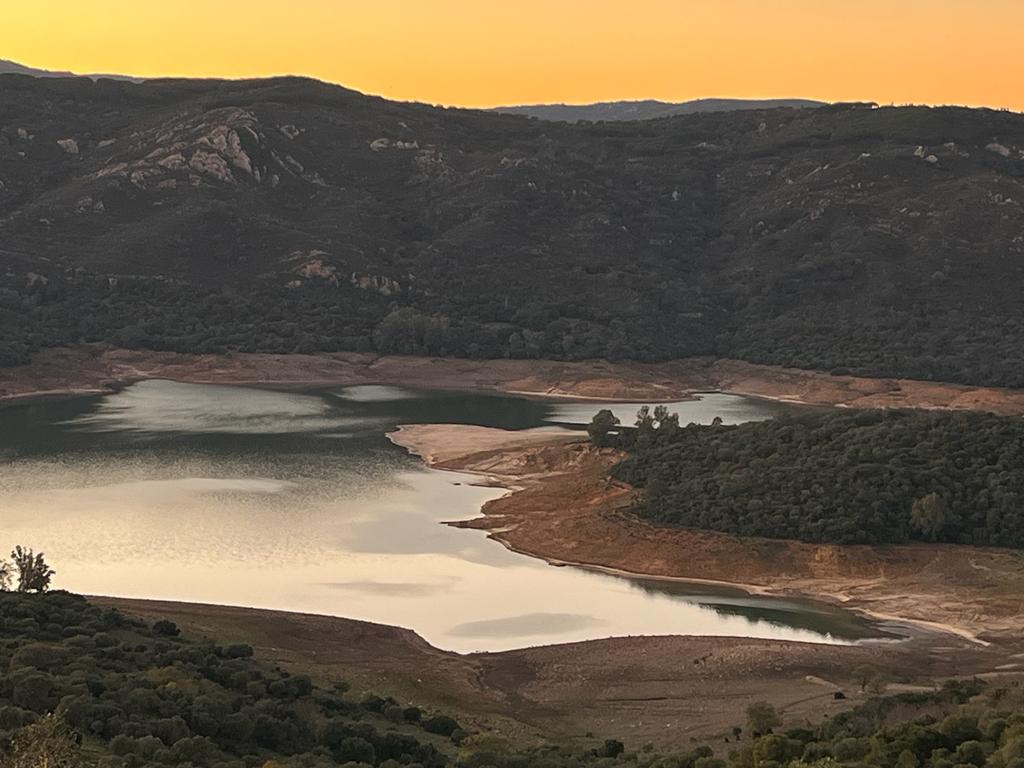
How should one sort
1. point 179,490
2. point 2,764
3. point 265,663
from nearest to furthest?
1. point 2,764
2. point 265,663
3. point 179,490

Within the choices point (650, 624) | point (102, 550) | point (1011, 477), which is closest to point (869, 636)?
point (650, 624)

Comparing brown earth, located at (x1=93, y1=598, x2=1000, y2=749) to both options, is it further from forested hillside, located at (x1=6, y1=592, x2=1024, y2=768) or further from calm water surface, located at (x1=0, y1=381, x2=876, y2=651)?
calm water surface, located at (x1=0, y1=381, x2=876, y2=651)

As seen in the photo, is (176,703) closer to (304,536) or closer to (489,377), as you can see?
(304,536)

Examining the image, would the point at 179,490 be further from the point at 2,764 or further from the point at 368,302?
the point at 368,302

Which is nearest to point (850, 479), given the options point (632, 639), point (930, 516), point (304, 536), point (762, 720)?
point (930, 516)

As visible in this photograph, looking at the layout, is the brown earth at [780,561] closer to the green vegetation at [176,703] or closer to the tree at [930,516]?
the tree at [930,516]
